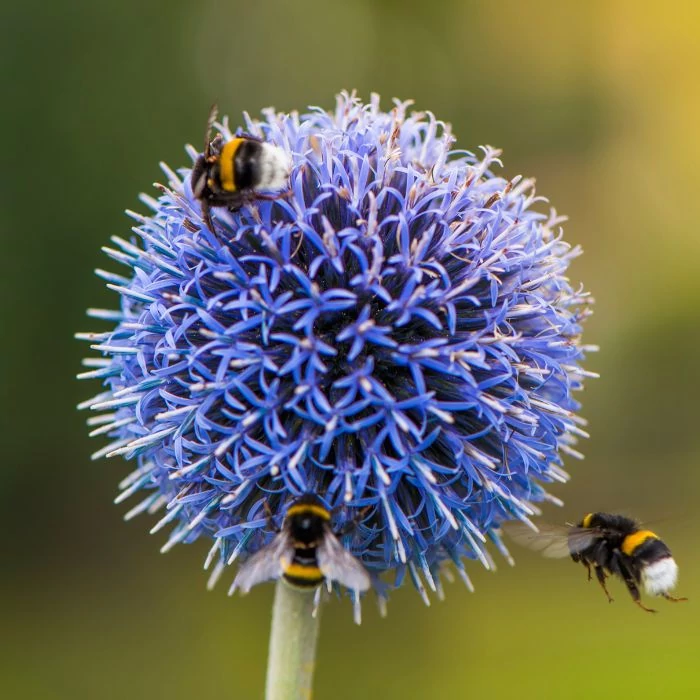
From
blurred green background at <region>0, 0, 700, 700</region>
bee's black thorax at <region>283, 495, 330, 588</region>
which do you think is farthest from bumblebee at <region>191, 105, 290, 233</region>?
blurred green background at <region>0, 0, 700, 700</region>

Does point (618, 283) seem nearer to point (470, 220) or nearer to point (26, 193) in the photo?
point (26, 193)

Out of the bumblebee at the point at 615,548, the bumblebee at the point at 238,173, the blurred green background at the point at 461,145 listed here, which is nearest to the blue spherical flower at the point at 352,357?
the bumblebee at the point at 238,173

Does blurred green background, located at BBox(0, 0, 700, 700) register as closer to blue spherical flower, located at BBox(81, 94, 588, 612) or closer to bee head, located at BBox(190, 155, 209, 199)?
blue spherical flower, located at BBox(81, 94, 588, 612)

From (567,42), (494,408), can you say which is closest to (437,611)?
(494,408)

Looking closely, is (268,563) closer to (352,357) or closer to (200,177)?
(352,357)

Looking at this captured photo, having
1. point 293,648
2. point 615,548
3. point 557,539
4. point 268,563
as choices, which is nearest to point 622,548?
point 615,548

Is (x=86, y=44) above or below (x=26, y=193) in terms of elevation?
above
